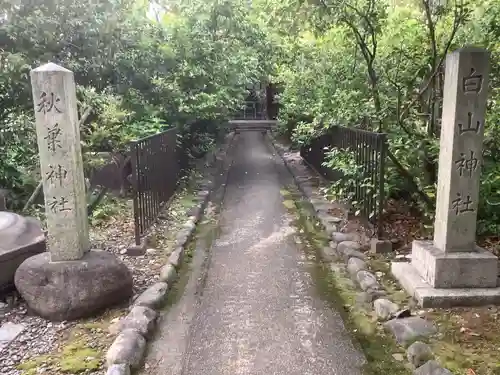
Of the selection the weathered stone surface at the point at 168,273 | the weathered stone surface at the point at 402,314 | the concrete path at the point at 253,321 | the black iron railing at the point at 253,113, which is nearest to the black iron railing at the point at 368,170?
the concrete path at the point at 253,321

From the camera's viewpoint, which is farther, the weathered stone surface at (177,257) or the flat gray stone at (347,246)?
the flat gray stone at (347,246)

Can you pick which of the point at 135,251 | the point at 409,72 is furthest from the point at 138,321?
the point at 409,72

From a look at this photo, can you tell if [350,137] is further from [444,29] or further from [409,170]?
[444,29]

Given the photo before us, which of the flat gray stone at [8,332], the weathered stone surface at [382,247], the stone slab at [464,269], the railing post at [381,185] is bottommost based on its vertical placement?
the flat gray stone at [8,332]

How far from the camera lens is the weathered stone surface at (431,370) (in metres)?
3.02

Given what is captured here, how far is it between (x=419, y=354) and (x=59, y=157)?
3.40 meters

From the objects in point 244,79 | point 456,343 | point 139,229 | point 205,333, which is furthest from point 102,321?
point 244,79

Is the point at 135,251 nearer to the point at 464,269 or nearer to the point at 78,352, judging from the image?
the point at 78,352

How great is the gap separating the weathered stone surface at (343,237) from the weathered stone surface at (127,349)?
10.8ft

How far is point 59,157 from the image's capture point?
410 cm

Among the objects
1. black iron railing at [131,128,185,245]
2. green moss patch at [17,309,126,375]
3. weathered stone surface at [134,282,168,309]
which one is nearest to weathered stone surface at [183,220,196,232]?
black iron railing at [131,128,185,245]

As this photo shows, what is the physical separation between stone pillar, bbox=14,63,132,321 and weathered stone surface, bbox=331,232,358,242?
3020 millimetres

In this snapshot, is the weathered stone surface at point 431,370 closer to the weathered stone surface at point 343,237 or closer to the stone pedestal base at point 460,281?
the stone pedestal base at point 460,281

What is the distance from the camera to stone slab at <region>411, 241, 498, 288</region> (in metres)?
4.18
